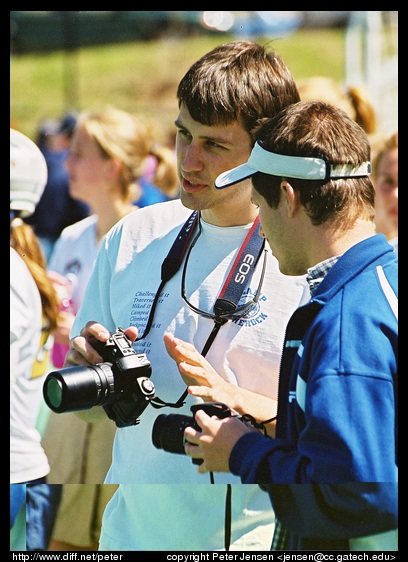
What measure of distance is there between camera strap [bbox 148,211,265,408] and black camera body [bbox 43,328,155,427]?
8 cm

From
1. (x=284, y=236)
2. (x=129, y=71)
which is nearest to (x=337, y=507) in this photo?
(x=284, y=236)

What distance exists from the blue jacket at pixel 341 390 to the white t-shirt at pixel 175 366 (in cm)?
26

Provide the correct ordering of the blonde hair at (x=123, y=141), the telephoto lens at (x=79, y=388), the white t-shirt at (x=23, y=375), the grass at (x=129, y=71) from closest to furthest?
the telephoto lens at (x=79, y=388) < the white t-shirt at (x=23, y=375) < the blonde hair at (x=123, y=141) < the grass at (x=129, y=71)

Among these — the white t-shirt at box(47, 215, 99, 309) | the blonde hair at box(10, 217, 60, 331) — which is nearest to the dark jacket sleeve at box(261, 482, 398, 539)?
the blonde hair at box(10, 217, 60, 331)

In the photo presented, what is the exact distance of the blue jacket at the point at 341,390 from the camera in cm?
149

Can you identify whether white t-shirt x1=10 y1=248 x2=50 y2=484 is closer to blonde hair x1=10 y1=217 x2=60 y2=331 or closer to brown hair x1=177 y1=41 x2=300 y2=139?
blonde hair x1=10 y1=217 x2=60 y2=331

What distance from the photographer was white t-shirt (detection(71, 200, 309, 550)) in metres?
1.95

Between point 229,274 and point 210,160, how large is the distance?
266mm

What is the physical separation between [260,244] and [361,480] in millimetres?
718

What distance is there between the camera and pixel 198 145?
205 cm

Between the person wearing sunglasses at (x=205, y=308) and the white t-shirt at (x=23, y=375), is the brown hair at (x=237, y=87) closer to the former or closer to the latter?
the person wearing sunglasses at (x=205, y=308)

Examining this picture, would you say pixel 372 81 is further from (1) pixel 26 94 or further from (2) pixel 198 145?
(1) pixel 26 94

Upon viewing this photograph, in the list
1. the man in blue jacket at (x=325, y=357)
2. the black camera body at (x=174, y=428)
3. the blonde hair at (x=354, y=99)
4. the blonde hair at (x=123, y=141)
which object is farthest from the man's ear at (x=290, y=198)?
the blonde hair at (x=123, y=141)
